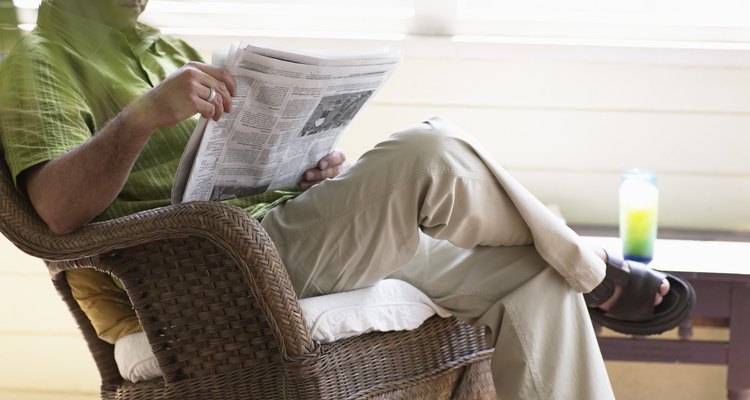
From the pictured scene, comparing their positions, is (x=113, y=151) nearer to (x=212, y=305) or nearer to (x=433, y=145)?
(x=212, y=305)

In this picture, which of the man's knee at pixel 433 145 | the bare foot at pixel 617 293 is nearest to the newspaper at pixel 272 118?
the man's knee at pixel 433 145

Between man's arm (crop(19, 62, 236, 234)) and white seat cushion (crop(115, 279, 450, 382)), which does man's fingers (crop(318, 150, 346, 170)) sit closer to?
white seat cushion (crop(115, 279, 450, 382))

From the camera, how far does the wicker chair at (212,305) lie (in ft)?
3.74

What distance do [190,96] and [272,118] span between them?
163 mm

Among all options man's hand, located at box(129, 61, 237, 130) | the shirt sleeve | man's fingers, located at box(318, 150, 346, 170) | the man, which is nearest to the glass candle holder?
the man

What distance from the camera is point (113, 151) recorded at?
1.14 m

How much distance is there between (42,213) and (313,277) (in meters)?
0.38

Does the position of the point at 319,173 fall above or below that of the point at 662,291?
above

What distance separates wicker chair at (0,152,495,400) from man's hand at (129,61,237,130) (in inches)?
4.8

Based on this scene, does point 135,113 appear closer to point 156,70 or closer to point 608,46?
point 156,70

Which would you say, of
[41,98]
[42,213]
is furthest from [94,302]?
[41,98]

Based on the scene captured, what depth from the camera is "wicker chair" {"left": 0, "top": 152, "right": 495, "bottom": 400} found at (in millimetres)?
1141

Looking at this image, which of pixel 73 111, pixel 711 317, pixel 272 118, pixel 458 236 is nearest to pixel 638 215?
pixel 711 317

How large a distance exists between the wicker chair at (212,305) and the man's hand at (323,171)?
0.33 meters
